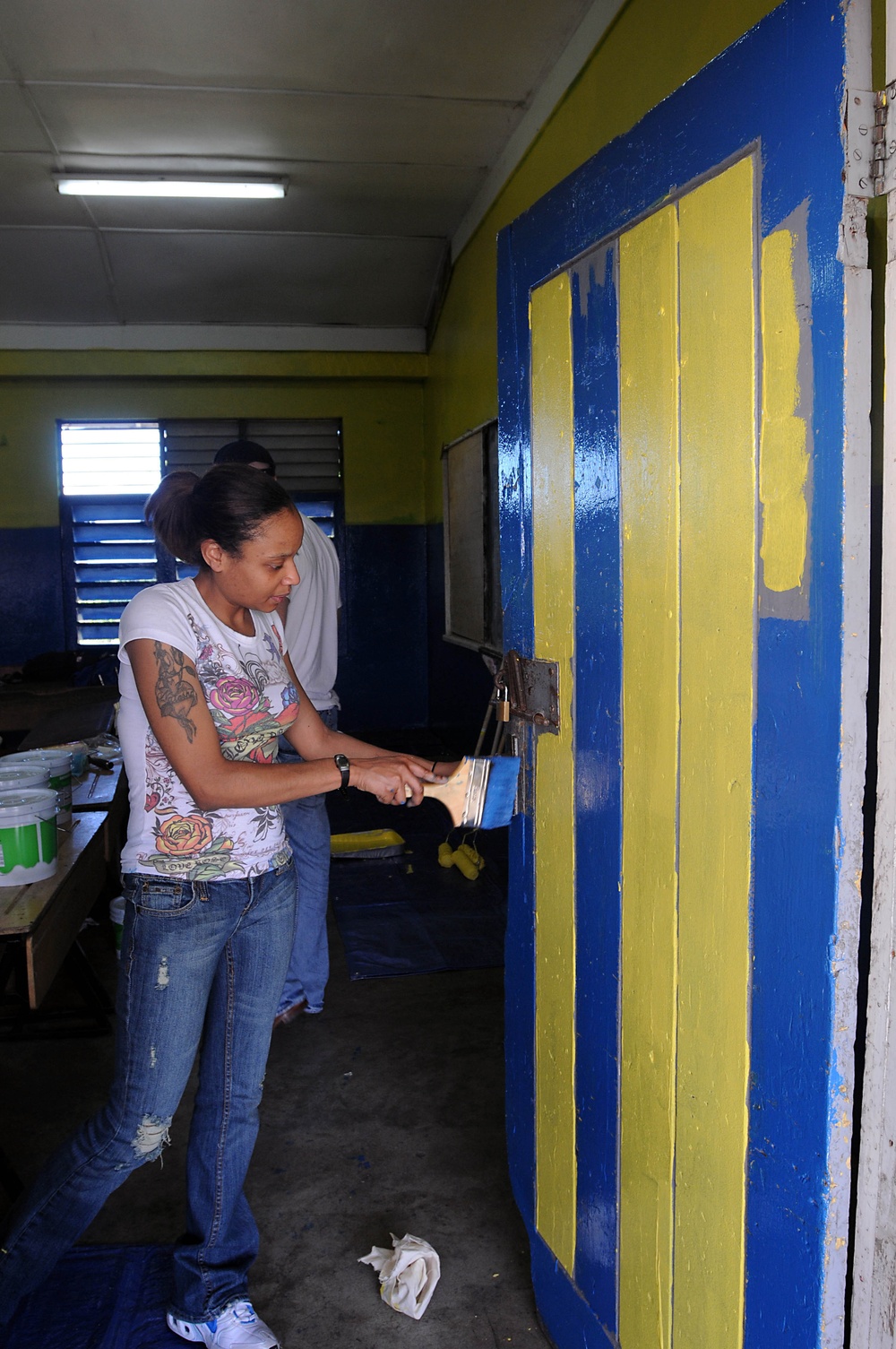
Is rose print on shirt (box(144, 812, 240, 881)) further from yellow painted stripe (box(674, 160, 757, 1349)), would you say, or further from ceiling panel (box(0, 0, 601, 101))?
ceiling panel (box(0, 0, 601, 101))

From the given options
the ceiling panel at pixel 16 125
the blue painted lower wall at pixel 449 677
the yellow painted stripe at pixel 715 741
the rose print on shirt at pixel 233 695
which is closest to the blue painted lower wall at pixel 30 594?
the blue painted lower wall at pixel 449 677

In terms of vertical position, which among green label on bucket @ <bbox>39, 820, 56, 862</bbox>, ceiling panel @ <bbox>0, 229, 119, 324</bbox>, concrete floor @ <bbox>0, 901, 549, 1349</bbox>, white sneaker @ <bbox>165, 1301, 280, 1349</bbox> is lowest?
concrete floor @ <bbox>0, 901, 549, 1349</bbox>

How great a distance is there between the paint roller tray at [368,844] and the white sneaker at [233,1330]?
302 centimetres

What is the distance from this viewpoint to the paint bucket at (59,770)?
9.06ft

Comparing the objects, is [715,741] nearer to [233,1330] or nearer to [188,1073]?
[188,1073]

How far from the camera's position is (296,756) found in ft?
11.1

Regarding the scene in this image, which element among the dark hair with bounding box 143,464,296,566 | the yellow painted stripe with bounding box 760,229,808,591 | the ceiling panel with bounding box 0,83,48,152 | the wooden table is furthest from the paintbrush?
the ceiling panel with bounding box 0,83,48,152

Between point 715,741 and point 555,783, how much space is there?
0.52 metres

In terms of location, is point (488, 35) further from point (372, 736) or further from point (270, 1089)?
point (372, 736)

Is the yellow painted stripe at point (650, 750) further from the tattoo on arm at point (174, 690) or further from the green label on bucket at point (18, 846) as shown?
the green label on bucket at point (18, 846)

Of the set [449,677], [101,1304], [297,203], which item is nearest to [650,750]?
[101,1304]

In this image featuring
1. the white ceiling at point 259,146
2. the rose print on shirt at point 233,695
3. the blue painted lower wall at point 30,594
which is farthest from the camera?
the blue painted lower wall at point 30,594

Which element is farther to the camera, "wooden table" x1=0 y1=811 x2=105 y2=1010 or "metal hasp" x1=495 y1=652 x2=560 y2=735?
"wooden table" x1=0 y1=811 x2=105 y2=1010

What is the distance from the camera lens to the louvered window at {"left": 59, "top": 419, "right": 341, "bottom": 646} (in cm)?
755
